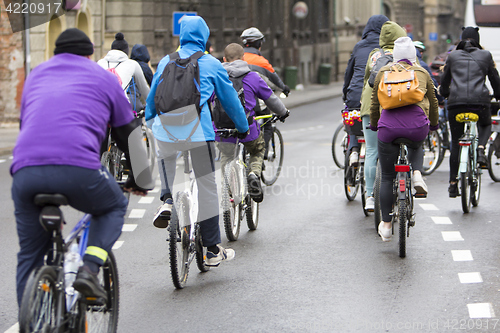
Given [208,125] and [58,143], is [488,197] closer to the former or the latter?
[208,125]

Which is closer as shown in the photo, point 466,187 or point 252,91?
point 252,91

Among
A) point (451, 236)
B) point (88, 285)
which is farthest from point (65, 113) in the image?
point (451, 236)

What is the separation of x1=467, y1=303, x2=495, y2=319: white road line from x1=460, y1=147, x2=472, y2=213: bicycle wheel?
3.16 meters

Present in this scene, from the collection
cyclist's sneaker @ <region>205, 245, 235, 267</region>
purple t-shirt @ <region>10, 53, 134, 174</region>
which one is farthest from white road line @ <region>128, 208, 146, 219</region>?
purple t-shirt @ <region>10, 53, 134, 174</region>

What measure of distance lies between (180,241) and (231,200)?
153 centimetres

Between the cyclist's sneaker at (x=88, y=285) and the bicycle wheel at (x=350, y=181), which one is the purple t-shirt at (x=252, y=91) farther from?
the cyclist's sneaker at (x=88, y=285)

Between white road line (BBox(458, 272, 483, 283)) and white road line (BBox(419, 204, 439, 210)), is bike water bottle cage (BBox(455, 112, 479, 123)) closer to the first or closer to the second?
white road line (BBox(419, 204, 439, 210))

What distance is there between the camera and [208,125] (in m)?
5.75

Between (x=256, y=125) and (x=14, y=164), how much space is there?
168 inches

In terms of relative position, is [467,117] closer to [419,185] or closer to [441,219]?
[441,219]

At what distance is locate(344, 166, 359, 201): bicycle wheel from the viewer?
9.12m

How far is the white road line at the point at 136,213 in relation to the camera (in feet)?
Result: 28.8

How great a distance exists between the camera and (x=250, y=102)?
7.61m

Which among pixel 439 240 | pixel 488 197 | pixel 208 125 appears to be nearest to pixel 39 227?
pixel 208 125
